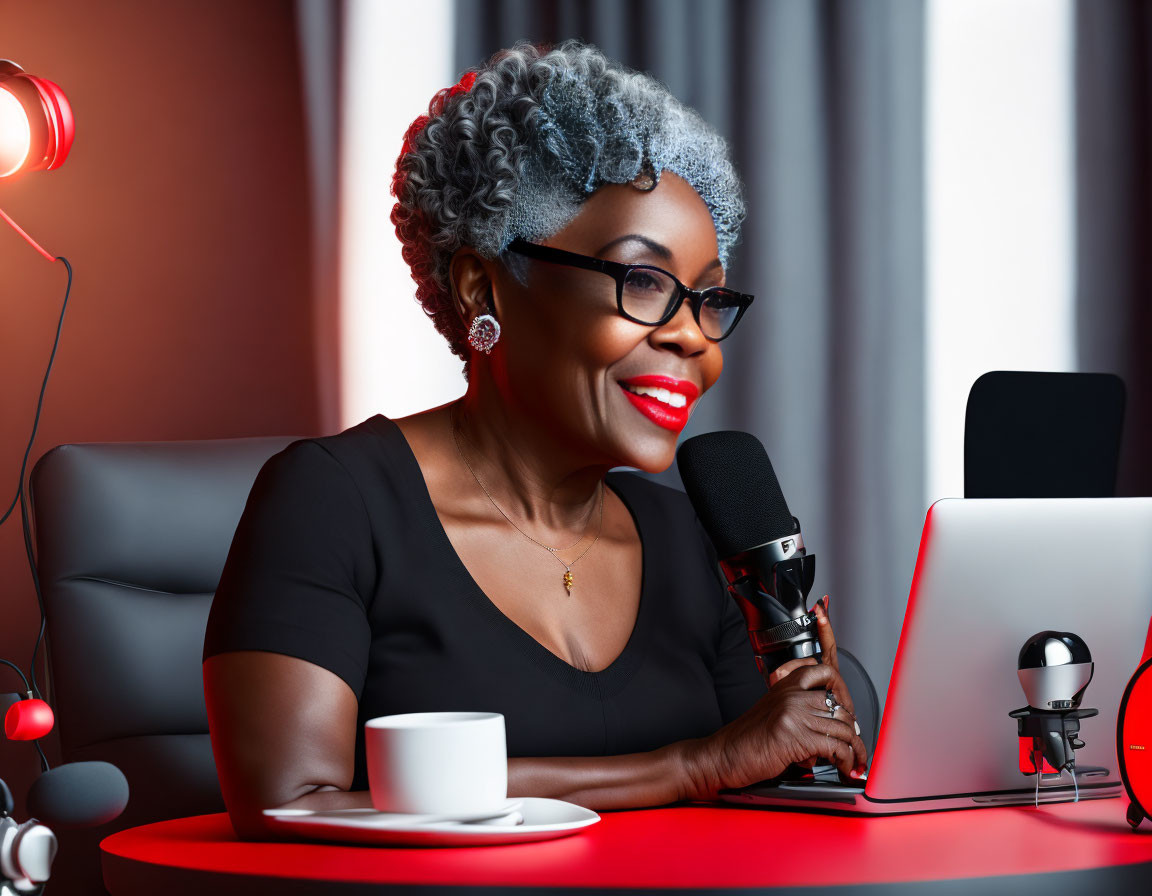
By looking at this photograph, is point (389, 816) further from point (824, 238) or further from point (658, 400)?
point (824, 238)

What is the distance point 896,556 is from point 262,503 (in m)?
1.78

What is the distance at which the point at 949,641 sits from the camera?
1044 mm

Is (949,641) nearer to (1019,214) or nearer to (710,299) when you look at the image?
(710,299)

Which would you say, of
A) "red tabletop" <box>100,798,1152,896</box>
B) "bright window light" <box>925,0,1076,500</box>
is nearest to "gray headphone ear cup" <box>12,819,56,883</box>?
"red tabletop" <box>100,798,1152,896</box>

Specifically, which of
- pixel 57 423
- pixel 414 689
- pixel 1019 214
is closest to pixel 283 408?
pixel 57 423

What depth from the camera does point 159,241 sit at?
9.12 ft

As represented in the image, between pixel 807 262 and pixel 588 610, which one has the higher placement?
pixel 807 262

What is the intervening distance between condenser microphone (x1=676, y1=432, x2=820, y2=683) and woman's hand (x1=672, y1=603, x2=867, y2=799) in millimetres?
34

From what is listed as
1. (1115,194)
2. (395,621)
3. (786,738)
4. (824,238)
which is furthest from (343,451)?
(1115,194)

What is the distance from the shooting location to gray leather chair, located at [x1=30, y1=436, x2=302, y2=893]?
6.16ft

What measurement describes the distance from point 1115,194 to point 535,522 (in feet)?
6.09

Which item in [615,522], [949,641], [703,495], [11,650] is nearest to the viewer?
[949,641]

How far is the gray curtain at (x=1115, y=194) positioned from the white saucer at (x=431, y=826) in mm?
2151

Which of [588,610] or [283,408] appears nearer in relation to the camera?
[588,610]
